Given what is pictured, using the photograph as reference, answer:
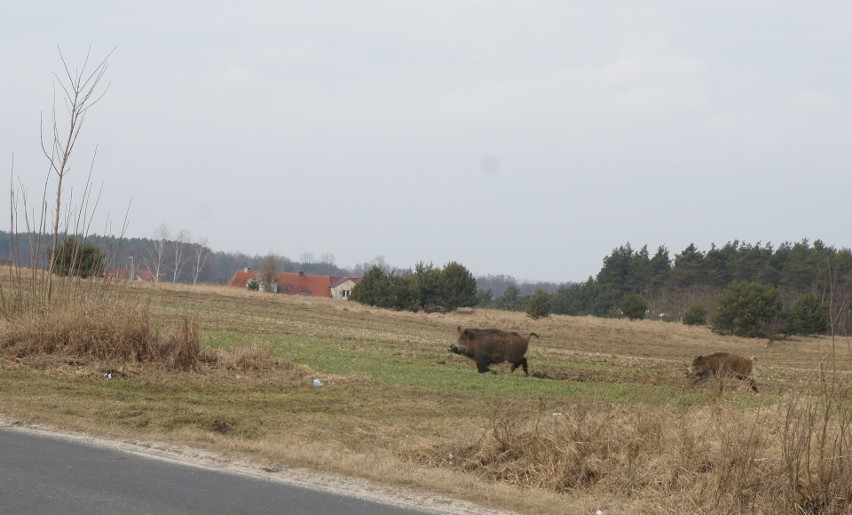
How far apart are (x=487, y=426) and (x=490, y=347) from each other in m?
12.0

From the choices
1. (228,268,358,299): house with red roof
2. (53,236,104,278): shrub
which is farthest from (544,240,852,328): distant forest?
(53,236,104,278): shrub

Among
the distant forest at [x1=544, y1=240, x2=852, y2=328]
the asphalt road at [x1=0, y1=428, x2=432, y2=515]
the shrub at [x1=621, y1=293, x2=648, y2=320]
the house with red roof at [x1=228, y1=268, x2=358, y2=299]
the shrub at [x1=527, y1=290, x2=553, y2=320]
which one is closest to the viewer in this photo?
the asphalt road at [x1=0, y1=428, x2=432, y2=515]

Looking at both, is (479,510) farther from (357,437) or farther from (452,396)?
(452,396)

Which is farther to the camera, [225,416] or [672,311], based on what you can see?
[672,311]

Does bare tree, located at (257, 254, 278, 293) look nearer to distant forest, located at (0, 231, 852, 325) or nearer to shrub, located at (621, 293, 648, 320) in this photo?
distant forest, located at (0, 231, 852, 325)

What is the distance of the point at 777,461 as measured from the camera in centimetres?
924

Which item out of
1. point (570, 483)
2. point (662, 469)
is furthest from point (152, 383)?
point (662, 469)

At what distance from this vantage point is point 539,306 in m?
67.4

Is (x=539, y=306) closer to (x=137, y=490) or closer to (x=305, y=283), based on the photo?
(x=305, y=283)

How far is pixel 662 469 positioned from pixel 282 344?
58.4 feet

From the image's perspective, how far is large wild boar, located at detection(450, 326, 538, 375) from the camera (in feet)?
77.7

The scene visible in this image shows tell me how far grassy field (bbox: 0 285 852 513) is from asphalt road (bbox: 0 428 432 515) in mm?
975

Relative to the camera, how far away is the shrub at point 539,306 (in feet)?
221

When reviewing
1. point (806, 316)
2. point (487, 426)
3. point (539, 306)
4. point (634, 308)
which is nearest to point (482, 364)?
point (487, 426)
